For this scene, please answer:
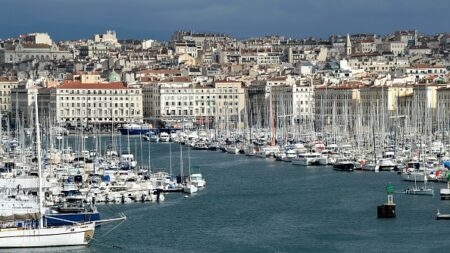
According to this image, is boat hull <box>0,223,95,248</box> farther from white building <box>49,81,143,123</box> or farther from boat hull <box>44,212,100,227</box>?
white building <box>49,81,143,123</box>

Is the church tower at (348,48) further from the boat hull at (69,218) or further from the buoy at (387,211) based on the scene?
the boat hull at (69,218)

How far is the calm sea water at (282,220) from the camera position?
83.4 feet

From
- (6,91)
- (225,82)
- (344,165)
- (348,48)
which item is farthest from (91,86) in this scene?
(348,48)

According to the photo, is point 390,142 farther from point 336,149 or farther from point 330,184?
point 330,184

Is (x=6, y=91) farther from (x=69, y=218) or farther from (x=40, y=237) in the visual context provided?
(x=40, y=237)

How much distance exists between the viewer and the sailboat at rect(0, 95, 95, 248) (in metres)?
24.5

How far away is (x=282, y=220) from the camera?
1141 inches

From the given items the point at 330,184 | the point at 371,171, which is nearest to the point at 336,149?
the point at 371,171

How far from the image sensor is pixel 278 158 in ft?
153

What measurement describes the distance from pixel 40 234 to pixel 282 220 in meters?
6.10

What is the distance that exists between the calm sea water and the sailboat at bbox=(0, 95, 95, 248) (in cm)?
20

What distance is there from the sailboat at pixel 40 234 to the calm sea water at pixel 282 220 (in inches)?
7.7

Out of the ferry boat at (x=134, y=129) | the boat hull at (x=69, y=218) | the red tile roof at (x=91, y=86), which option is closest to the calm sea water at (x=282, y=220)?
the boat hull at (x=69, y=218)

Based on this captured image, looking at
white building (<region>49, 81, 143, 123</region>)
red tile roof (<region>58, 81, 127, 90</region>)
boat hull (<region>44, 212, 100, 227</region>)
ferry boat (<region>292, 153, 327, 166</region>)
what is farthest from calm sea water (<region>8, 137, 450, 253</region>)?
red tile roof (<region>58, 81, 127, 90</region>)
